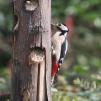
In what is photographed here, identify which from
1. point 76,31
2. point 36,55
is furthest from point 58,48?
point 76,31

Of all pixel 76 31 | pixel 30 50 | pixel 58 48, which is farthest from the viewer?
pixel 76 31

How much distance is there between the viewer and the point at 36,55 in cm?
397

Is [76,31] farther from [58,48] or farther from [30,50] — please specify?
[30,50]

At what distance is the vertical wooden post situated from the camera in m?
3.94

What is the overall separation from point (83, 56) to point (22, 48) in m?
4.62

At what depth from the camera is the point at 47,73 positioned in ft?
13.1

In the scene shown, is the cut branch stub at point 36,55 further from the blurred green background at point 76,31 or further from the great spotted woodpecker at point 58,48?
the blurred green background at point 76,31

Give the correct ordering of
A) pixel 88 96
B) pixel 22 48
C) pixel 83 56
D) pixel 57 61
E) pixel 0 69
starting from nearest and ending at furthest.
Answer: pixel 22 48, pixel 57 61, pixel 88 96, pixel 0 69, pixel 83 56

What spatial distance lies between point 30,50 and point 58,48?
0.44 m

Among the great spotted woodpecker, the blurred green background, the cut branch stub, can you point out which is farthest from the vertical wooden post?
the blurred green background

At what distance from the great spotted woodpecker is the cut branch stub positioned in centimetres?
24

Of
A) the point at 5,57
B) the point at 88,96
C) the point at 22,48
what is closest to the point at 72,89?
the point at 88,96

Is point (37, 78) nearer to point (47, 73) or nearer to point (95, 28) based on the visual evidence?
point (47, 73)

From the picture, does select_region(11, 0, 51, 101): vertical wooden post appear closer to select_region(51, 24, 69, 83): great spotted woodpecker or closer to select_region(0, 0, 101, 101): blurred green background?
select_region(51, 24, 69, 83): great spotted woodpecker
